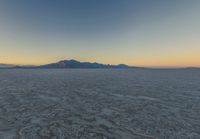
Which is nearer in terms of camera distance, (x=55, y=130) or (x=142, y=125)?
(x=55, y=130)

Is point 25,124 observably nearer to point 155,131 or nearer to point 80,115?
point 80,115

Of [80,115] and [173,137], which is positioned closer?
[173,137]

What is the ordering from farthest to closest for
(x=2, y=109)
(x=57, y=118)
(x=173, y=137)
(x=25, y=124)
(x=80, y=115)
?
(x=2, y=109) → (x=80, y=115) → (x=57, y=118) → (x=25, y=124) → (x=173, y=137)

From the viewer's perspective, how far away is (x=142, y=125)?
7824 mm

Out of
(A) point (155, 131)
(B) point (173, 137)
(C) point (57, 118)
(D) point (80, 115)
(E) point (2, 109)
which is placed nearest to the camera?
(B) point (173, 137)

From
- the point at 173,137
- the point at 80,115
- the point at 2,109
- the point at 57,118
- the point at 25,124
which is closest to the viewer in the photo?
the point at 173,137

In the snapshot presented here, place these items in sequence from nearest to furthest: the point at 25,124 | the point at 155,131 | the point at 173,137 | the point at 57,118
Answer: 1. the point at 173,137
2. the point at 155,131
3. the point at 25,124
4. the point at 57,118

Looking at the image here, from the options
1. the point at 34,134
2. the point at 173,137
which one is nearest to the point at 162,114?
the point at 173,137

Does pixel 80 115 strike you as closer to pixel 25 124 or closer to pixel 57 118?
pixel 57 118

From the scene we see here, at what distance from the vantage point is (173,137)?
6.48 m

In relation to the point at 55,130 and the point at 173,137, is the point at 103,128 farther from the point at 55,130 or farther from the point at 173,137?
the point at 173,137

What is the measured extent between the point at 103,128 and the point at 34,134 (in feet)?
10.9

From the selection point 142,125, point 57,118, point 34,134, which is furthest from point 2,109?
point 142,125

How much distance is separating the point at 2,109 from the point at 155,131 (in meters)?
10.4
